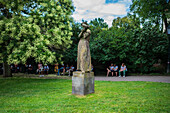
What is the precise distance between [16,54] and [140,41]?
16.0m

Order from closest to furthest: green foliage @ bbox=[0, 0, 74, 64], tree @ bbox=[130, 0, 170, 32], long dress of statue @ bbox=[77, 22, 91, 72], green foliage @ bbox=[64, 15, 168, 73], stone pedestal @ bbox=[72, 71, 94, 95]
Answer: stone pedestal @ bbox=[72, 71, 94, 95]
long dress of statue @ bbox=[77, 22, 91, 72]
green foliage @ bbox=[0, 0, 74, 64]
green foliage @ bbox=[64, 15, 168, 73]
tree @ bbox=[130, 0, 170, 32]

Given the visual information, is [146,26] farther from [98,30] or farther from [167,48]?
[98,30]

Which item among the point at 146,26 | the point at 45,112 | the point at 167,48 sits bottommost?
the point at 45,112

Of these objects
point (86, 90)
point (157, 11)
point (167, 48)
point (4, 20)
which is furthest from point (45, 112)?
point (157, 11)

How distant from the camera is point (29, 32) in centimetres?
1403

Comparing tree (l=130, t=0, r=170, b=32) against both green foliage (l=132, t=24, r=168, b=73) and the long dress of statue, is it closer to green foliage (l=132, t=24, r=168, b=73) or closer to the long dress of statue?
green foliage (l=132, t=24, r=168, b=73)

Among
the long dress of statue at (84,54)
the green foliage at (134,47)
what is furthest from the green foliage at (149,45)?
the long dress of statue at (84,54)

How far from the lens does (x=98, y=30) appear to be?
26.2m

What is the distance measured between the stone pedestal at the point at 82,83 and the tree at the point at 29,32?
19.3 feet

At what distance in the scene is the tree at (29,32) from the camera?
A: 13656 millimetres

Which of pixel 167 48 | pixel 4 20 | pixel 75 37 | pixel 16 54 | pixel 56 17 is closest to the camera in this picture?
pixel 16 54

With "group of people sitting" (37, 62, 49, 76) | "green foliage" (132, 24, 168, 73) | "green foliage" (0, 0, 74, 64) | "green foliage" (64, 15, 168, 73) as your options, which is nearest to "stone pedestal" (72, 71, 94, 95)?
"green foliage" (0, 0, 74, 64)

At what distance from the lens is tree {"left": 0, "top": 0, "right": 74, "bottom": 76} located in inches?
538

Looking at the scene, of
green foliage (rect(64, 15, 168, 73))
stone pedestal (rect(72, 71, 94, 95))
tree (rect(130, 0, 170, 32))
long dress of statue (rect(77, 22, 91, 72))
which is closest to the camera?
stone pedestal (rect(72, 71, 94, 95))
